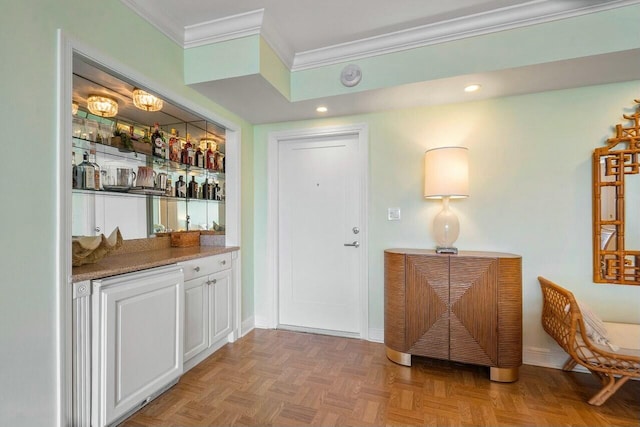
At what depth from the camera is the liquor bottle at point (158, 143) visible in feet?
8.83

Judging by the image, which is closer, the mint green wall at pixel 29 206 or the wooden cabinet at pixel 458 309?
the mint green wall at pixel 29 206

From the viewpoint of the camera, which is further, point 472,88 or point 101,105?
point 101,105

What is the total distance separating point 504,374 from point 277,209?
238 centimetres

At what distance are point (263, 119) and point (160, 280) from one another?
1861 millimetres

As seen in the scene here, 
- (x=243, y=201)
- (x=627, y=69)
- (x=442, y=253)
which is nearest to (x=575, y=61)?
(x=627, y=69)

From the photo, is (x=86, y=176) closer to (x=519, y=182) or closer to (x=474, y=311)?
(x=474, y=311)

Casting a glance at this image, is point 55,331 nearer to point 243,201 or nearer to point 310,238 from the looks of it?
point 243,201

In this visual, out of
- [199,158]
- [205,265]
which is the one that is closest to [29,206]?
[205,265]

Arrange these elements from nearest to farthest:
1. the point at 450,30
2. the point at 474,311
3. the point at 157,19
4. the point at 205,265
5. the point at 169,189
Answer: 1. the point at 157,19
2. the point at 450,30
3. the point at 474,311
4. the point at 205,265
5. the point at 169,189

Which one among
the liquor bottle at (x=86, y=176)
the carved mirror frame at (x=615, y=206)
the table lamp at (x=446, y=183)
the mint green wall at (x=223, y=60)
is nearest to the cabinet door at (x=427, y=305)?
the table lamp at (x=446, y=183)

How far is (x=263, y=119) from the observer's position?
10.1 feet

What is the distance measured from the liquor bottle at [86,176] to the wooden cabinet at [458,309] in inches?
92.4

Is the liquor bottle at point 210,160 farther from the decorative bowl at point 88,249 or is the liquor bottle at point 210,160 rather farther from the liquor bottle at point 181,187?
the decorative bowl at point 88,249

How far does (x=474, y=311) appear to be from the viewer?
7.26 ft
